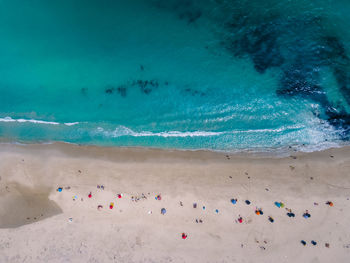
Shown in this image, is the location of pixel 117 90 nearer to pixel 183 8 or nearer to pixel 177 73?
pixel 177 73

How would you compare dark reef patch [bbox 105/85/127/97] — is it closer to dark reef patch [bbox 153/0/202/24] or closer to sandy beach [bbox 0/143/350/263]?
sandy beach [bbox 0/143/350/263]

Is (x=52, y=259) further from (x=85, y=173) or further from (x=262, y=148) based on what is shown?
(x=262, y=148)

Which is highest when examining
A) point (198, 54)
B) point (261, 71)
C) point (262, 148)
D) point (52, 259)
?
point (198, 54)

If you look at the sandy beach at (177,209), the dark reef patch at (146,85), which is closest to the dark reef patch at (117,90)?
the dark reef patch at (146,85)

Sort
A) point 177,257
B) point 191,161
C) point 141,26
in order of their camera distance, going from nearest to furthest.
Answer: point 177,257, point 191,161, point 141,26

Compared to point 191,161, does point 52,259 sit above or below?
below

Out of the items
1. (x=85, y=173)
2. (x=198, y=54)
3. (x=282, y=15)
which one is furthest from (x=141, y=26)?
(x=85, y=173)

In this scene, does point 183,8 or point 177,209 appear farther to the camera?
point 183,8

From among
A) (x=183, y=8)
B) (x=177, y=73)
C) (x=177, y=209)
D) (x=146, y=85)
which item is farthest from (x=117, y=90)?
(x=177, y=209)

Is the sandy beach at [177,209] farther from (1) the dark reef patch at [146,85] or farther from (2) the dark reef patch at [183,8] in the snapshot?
(2) the dark reef patch at [183,8]
